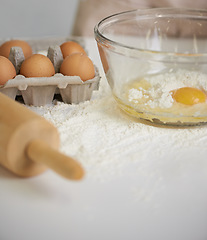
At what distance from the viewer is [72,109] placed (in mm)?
904

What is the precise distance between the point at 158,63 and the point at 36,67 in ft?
1.00

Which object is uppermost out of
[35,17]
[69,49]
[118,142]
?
[69,49]

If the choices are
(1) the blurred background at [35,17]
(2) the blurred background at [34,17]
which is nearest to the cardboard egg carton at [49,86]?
(1) the blurred background at [35,17]

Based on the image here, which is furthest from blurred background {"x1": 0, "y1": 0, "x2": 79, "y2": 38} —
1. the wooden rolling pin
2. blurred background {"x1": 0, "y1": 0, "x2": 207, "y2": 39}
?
the wooden rolling pin

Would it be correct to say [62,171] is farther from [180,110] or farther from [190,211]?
[180,110]

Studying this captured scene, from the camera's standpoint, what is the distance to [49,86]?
870 millimetres

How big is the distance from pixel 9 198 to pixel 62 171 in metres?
0.14

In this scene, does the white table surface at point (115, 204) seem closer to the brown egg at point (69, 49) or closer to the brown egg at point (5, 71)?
the brown egg at point (5, 71)

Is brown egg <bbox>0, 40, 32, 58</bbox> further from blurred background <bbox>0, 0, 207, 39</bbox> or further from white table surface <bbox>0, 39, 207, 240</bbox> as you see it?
blurred background <bbox>0, 0, 207, 39</bbox>

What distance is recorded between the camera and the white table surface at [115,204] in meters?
0.58

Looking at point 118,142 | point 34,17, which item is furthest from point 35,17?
point 118,142

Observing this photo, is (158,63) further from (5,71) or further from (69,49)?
(5,71)

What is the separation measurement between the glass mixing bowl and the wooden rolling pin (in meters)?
0.28

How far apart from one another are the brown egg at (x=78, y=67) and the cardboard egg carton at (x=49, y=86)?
0.02 m
